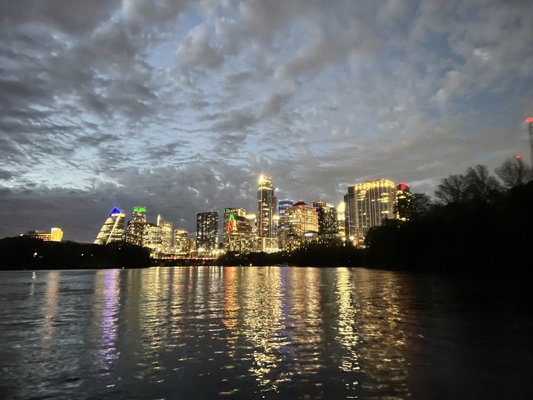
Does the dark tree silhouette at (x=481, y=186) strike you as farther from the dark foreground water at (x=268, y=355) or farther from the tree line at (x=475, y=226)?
the dark foreground water at (x=268, y=355)

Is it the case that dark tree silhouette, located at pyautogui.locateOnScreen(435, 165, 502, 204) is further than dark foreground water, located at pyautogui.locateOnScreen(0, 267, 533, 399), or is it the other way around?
dark tree silhouette, located at pyautogui.locateOnScreen(435, 165, 502, 204)

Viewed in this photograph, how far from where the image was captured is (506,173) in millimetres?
95125

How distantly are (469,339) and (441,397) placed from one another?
10.2 m

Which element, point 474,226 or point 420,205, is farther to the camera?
point 420,205

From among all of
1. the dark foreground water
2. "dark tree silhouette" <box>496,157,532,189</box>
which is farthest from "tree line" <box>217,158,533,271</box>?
the dark foreground water

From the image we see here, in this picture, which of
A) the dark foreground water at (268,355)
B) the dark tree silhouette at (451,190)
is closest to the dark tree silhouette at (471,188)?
the dark tree silhouette at (451,190)

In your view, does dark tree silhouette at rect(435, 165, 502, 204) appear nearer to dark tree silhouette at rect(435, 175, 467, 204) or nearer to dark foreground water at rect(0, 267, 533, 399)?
dark tree silhouette at rect(435, 175, 467, 204)

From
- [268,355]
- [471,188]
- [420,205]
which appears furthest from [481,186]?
[268,355]

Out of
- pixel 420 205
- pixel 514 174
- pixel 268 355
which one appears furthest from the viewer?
pixel 420 205

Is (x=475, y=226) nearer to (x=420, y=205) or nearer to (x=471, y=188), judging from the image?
(x=471, y=188)

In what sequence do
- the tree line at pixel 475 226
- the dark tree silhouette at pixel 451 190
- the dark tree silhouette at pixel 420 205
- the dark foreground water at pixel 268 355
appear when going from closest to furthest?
the dark foreground water at pixel 268 355 < the tree line at pixel 475 226 < the dark tree silhouette at pixel 451 190 < the dark tree silhouette at pixel 420 205

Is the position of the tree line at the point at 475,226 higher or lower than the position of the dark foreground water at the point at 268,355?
higher

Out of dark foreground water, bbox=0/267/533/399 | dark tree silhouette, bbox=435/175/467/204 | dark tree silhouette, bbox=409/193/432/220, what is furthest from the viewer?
dark tree silhouette, bbox=409/193/432/220

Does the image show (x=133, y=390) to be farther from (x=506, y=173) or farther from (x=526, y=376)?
(x=506, y=173)
